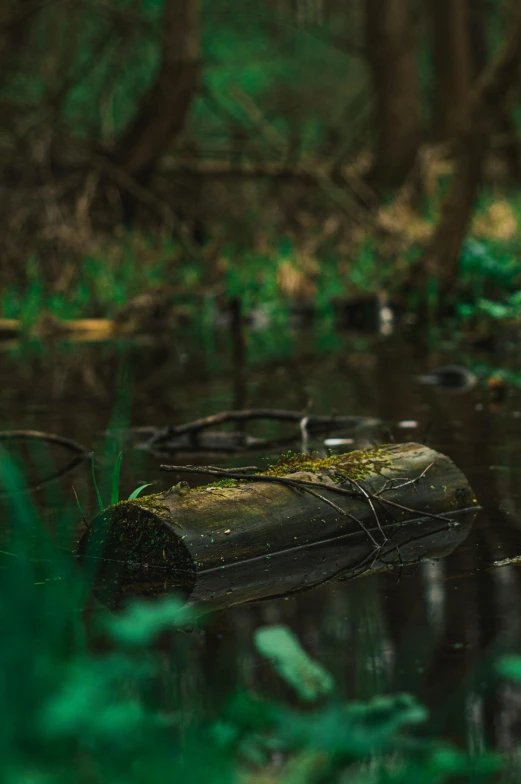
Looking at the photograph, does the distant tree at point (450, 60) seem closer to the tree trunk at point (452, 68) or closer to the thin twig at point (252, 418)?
the tree trunk at point (452, 68)

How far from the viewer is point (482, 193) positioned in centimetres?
1973

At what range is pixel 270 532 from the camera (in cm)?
458

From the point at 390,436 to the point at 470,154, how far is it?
6245 mm

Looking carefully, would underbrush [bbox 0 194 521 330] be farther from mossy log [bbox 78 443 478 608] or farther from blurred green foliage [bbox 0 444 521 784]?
blurred green foliage [bbox 0 444 521 784]

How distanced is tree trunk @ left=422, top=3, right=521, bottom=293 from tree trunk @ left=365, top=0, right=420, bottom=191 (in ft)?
21.1

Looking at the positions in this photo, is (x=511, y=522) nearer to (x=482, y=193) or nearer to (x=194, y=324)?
(x=194, y=324)

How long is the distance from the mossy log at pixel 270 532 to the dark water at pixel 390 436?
171 mm

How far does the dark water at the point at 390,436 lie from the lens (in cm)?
→ 333

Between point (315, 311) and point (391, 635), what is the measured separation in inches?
417

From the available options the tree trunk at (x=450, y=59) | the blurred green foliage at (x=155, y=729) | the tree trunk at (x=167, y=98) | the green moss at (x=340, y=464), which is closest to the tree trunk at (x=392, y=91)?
the tree trunk at (x=450, y=59)

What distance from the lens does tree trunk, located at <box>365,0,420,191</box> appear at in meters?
18.7

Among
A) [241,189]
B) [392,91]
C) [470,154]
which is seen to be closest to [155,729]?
[470,154]

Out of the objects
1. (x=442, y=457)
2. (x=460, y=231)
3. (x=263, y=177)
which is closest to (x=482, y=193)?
(x=263, y=177)

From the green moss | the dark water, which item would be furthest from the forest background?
the green moss
